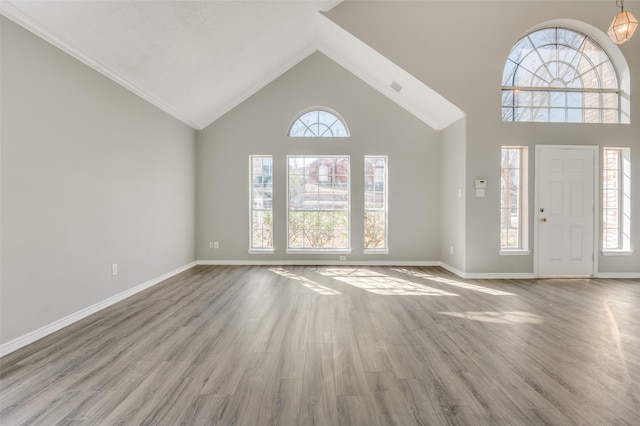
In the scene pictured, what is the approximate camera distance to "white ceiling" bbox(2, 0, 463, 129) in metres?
2.86

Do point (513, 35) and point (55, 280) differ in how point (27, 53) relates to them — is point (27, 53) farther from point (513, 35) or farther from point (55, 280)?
point (513, 35)

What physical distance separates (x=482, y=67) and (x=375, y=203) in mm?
2836

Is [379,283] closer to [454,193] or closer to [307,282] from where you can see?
[307,282]

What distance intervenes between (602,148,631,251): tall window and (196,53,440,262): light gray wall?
102 inches

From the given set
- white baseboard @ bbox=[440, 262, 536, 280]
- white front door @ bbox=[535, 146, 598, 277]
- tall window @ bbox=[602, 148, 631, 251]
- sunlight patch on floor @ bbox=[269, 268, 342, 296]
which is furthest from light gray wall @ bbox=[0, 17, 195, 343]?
tall window @ bbox=[602, 148, 631, 251]

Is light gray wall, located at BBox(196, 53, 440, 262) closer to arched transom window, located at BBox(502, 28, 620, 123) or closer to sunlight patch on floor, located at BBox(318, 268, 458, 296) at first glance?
sunlight patch on floor, located at BBox(318, 268, 458, 296)

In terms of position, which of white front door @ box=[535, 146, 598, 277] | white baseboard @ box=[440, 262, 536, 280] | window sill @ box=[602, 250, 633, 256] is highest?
white front door @ box=[535, 146, 598, 277]

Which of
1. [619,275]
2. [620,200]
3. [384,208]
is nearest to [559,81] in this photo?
[620,200]

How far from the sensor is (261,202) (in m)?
6.15

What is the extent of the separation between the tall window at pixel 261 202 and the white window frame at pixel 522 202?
4065 mm

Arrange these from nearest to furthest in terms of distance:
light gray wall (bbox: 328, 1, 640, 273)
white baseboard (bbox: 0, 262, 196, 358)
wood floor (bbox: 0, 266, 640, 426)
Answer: wood floor (bbox: 0, 266, 640, 426) → white baseboard (bbox: 0, 262, 196, 358) → light gray wall (bbox: 328, 1, 640, 273)

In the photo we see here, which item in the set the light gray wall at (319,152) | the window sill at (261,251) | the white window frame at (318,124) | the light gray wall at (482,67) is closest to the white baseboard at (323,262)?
the light gray wall at (319,152)

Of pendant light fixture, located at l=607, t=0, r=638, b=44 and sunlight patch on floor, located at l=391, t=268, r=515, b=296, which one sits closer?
pendant light fixture, located at l=607, t=0, r=638, b=44

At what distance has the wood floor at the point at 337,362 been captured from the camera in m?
1.74
